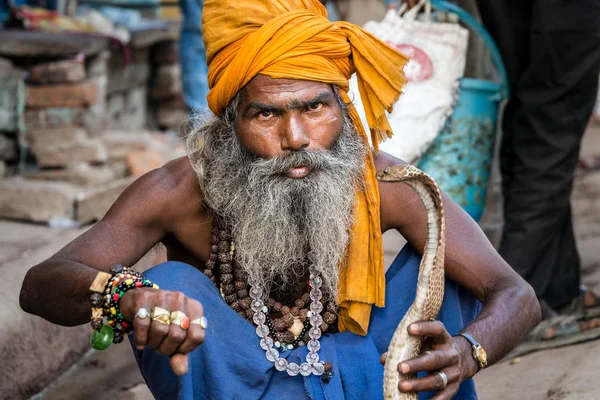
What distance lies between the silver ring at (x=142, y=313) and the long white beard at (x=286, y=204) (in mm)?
773

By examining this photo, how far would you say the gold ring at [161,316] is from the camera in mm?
2152

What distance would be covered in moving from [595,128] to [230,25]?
6927 millimetres

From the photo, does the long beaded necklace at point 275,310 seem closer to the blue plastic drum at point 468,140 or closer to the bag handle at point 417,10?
the blue plastic drum at point 468,140

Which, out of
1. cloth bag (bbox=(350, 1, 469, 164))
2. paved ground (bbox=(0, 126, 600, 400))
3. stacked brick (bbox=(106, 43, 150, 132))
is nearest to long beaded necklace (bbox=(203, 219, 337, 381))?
paved ground (bbox=(0, 126, 600, 400))

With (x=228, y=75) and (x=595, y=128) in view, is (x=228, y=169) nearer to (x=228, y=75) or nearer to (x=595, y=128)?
(x=228, y=75)

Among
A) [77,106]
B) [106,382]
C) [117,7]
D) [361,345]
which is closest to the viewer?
[361,345]

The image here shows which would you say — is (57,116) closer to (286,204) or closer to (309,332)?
(286,204)

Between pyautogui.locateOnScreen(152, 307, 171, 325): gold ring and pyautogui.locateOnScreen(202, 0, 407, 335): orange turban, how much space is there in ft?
2.67

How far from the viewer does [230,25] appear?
9.57 feet

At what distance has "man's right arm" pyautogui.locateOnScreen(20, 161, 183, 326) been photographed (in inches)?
103

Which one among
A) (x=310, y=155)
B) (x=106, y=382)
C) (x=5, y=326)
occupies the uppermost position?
(x=310, y=155)

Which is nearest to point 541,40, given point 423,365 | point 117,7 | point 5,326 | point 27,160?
point 423,365

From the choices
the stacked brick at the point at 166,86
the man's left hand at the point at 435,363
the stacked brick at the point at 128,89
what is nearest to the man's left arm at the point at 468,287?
the man's left hand at the point at 435,363

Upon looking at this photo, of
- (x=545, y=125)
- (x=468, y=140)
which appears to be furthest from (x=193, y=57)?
(x=545, y=125)
